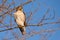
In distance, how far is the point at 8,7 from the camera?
352cm

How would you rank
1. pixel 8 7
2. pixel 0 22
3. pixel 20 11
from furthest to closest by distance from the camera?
pixel 20 11, pixel 0 22, pixel 8 7

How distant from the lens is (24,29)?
14.0 ft

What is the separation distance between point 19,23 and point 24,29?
0.40 meters

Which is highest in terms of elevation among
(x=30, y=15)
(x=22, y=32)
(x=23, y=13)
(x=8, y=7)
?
(x=8, y=7)

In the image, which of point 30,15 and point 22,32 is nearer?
point 30,15

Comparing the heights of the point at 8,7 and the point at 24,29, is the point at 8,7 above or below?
above

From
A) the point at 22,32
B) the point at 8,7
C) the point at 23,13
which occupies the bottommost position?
the point at 22,32

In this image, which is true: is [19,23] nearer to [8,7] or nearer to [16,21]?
[16,21]

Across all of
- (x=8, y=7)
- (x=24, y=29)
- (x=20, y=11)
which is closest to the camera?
(x=8, y=7)

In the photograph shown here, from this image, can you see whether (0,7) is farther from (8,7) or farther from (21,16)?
(21,16)

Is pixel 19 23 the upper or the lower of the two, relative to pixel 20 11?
lower

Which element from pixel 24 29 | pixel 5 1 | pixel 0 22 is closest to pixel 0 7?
pixel 5 1

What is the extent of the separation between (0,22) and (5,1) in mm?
483

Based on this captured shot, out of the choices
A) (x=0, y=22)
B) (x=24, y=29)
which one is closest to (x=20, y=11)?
(x=24, y=29)
